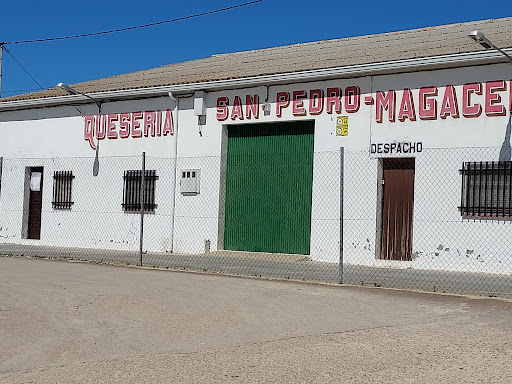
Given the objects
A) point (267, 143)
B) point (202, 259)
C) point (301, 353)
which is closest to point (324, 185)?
point (267, 143)

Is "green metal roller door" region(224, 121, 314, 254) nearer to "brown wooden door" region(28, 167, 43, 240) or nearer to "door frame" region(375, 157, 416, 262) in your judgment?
"door frame" region(375, 157, 416, 262)

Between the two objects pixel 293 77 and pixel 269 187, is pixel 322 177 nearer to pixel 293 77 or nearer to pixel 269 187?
pixel 269 187

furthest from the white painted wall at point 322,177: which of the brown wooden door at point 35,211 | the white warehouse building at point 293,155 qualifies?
the brown wooden door at point 35,211

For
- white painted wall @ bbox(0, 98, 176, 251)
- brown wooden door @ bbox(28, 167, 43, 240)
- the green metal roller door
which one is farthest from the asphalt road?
brown wooden door @ bbox(28, 167, 43, 240)

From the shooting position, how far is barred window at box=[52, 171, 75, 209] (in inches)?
795

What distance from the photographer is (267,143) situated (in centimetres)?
1712

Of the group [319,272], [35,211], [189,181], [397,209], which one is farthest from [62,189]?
[397,209]

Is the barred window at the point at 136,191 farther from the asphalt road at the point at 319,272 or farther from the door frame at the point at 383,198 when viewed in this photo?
the door frame at the point at 383,198

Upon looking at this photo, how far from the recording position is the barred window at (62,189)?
20203 millimetres

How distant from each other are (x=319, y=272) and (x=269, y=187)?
4.13 metres

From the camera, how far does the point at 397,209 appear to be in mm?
14977

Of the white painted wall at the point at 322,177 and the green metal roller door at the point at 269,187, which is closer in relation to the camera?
the white painted wall at the point at 322,177

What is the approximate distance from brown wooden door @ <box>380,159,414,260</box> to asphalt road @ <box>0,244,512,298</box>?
2.62 ft

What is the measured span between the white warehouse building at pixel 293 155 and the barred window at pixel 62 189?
4cm
